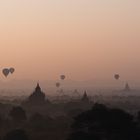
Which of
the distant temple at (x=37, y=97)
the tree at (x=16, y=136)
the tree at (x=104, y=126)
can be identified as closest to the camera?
the tree at (x=104, y=126)

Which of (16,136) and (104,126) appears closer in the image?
(16,136)

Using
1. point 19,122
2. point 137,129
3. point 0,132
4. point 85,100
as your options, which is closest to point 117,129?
point 137,129

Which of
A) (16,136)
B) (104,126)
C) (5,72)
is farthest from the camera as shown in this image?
(5,72)

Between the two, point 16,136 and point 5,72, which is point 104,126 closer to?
point 16,136

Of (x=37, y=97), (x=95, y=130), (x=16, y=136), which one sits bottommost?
(x=37, y=97)

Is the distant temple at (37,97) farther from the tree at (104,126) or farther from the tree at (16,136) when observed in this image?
the tree at (16,136)

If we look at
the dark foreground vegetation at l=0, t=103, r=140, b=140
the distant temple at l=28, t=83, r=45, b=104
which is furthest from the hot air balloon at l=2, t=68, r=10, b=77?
the dark foreground vegetation at l=0, t=103, r=140, b=140

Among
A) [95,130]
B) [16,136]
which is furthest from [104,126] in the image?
[16,136]

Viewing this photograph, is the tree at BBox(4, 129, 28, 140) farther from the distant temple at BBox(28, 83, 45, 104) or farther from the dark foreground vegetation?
the distant temple at BBox(28, 83, 45, 104)

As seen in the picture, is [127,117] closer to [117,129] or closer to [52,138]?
[117,129]

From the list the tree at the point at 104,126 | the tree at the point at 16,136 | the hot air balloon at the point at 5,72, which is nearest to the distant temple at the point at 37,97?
the hot air balloon at the point at 5,72

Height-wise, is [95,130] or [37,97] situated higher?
[95,130]

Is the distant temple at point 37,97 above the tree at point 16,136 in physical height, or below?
below
